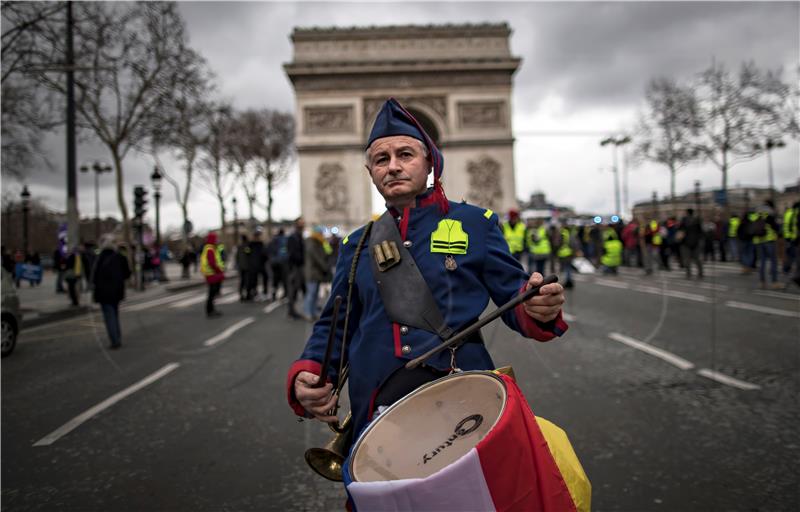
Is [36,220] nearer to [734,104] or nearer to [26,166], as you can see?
[26,166]

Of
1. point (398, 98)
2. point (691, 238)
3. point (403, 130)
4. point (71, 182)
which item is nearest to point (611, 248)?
point (691, 238)

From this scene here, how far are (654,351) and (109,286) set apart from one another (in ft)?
22.8

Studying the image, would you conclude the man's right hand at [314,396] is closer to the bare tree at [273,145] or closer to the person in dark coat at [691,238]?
the person in dark coat at [691,238]

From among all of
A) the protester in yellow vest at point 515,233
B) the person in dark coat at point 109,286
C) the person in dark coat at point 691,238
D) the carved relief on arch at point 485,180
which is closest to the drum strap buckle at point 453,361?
the person in dark coat at point 109,286

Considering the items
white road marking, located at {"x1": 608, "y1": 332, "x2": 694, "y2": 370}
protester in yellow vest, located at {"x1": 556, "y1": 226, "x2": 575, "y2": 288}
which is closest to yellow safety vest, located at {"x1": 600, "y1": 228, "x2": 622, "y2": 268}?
protester in yellow vest, located at {"x1": 556, "y1": 226, "x2": 575, "y2": 288}

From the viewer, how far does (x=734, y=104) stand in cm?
2605

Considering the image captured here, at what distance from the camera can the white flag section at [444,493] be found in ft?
3.92

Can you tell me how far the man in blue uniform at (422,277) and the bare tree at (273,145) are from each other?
43864 mm

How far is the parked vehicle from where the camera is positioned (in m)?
7.53

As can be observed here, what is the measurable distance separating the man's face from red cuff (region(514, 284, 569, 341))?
18.2 inches

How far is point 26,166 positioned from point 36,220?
39.1 metres

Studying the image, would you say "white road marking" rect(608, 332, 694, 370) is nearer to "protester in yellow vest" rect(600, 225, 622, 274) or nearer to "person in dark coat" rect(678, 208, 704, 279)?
"protester in yellow vest" rect(600, 225, 622, 274)

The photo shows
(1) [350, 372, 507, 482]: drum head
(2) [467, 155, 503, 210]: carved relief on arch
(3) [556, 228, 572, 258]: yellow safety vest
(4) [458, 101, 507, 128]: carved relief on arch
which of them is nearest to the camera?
(1) [350, 372, 507, 482]: drum head

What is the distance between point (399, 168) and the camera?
1772 mm
